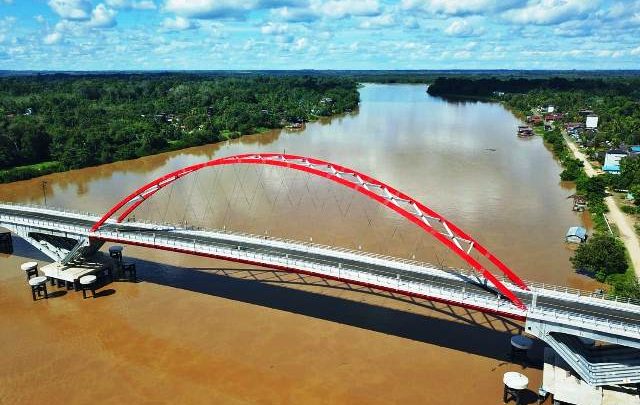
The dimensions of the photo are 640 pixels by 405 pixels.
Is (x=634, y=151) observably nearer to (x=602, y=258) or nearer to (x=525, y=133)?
(x=525, y=133)

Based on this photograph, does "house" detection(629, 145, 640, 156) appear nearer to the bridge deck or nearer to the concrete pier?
the bridge deck

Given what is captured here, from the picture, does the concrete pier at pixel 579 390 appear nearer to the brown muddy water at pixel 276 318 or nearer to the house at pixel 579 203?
the brown muddy water at pixel 276 318

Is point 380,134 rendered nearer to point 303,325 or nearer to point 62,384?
point 303,325

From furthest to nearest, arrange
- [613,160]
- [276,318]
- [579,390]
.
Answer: [613,160] → [276,318] → [579,390]

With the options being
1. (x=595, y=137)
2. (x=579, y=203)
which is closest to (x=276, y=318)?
(x=579, y=203)

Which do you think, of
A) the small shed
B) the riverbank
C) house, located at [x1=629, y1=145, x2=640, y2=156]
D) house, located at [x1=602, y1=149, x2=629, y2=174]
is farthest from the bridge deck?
house, located at [x1=629, y1=145, x2=640, y2=156]

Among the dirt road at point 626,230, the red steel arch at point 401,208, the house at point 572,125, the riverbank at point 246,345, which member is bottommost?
the riverbank at point 246,345

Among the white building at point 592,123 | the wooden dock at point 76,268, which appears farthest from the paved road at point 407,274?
the white building at point 592,123
